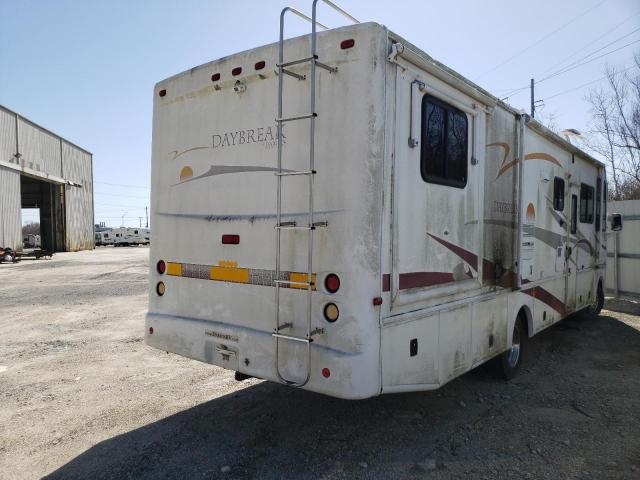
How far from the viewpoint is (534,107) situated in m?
31.1

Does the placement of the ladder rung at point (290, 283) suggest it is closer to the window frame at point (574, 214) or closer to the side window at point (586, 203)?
the window frame at point (574, 214)

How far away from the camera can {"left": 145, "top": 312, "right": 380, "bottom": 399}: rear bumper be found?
3326mm

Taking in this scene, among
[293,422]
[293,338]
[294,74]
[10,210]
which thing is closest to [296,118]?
[294,74]

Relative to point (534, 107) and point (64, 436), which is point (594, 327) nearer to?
point (64, 436)

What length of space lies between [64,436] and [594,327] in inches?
328

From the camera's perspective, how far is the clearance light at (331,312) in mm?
3414

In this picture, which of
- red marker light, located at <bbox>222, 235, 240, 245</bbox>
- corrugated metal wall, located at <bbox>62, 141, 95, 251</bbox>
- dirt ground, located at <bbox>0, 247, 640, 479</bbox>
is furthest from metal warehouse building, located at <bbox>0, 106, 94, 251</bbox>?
red marker light, located at <bbox>222, 235, 240, 245</bbox>

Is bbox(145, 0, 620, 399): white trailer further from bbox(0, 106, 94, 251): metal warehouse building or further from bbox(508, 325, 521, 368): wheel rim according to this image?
bbox(0, 106, 94, 251): metal warehouse building

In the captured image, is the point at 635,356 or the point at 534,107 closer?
the point at 635,356

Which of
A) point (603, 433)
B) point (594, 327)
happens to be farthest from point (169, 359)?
point (594, 327)

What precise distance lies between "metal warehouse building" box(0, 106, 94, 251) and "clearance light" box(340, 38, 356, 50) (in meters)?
27.2

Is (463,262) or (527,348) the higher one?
(463,262)

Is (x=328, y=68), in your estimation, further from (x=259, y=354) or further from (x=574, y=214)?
(x=574, y=214)

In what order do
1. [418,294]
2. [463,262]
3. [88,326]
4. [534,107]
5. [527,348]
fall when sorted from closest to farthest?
[418,294] → [463,262] → [527,348] → [88,326] → [534,107]
